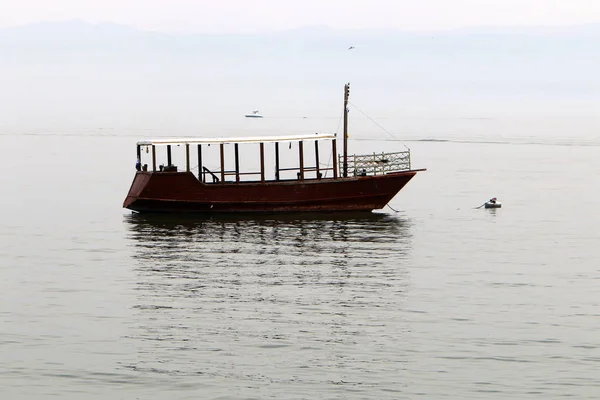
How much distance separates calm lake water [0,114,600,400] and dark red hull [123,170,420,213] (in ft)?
2.26

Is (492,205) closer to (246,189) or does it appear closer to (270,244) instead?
(246,189)

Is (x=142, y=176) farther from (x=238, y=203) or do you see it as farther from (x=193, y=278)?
(x=193, y=278)

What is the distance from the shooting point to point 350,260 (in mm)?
36031

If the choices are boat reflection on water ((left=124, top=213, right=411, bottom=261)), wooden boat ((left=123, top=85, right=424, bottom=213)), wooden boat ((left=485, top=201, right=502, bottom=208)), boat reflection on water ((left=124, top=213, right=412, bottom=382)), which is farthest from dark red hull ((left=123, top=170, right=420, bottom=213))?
wooden boat ((left=485, top=201, right=502, bottom=208))

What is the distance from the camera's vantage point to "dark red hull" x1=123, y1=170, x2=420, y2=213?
150ft

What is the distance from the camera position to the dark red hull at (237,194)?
45.7 metres

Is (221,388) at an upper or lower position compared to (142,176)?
lower

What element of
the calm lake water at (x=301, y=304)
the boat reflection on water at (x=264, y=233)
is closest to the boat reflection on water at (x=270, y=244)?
the boat reflection on water at (x=264, y=233)

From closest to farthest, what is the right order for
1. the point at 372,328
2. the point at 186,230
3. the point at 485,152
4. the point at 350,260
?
the point at 372,328 → the point at 350,260 → the point at 186,230 → the point at 485,152

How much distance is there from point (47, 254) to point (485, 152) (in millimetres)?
77818

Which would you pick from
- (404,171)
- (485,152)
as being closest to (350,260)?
(404,171)

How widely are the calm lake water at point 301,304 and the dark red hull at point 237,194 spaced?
69 centimetres

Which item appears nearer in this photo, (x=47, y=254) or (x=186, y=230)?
(x=47, y=254)

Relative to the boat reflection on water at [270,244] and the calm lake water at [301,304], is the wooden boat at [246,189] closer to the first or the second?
the boat reflection on water at [270,244]
